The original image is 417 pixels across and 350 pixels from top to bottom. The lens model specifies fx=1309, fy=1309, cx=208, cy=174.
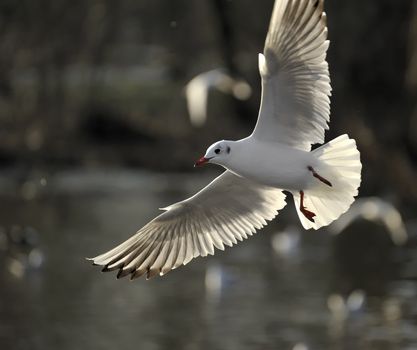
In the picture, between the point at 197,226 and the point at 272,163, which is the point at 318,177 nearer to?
the point at 272,163

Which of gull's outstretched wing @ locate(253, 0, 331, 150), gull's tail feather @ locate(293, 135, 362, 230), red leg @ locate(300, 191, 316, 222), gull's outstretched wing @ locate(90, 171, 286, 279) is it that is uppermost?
gull's outstretched wing @ locate(253, 0, 331, 150)

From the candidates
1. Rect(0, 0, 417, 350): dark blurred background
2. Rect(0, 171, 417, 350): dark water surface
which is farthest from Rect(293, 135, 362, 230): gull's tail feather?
Rect(0, 0, 417, 350): dark blurred background

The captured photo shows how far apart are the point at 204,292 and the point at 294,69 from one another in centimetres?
916

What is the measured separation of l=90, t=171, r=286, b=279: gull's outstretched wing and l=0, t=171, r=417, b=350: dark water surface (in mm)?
4164

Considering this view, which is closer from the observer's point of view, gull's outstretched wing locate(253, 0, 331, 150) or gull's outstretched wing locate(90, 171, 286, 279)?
gull's outstretched wing locate(253, 0, 331, 150)

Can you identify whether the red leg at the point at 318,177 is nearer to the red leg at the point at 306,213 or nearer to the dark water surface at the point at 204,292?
the red leg at the point at 306,213

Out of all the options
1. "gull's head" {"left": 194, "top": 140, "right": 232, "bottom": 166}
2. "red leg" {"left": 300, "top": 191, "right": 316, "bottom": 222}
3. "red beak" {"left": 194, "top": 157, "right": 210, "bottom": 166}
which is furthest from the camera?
"red leg" {"left": 300, "top": 191, "right": 316, "bottom": 222}

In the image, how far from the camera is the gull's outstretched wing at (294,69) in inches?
337

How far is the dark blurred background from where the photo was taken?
15555 mm

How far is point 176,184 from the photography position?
26.5 m

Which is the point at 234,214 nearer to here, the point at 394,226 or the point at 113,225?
the point at 394,226

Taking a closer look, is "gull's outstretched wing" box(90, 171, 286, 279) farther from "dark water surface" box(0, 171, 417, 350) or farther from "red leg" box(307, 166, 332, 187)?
"dark water surface" box(0, 171, 417, 350)

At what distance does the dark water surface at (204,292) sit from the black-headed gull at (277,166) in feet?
14.1

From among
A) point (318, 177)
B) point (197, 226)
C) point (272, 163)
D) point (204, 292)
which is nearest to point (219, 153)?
point (272, 163)
